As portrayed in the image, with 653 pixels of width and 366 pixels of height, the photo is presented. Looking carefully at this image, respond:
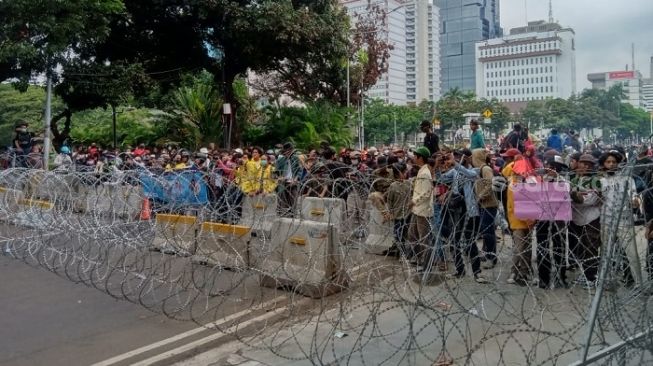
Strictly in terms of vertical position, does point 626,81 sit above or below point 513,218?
above

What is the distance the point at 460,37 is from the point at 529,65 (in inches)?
1146

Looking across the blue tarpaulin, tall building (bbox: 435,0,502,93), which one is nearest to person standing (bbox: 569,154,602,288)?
the blue tarpaulin

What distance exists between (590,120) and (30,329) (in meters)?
61.7

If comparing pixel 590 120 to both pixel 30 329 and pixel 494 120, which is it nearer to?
pixel 494 120

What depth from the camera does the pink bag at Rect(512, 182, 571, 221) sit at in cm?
595

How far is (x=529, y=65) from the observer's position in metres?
111

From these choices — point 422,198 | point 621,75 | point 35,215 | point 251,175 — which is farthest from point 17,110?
point 621,75

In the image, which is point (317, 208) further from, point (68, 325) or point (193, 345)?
point (68, 325)

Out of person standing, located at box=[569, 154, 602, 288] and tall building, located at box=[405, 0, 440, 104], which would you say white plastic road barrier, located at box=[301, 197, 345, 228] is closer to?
person standing, located at box=[569, 154, 602, 288]

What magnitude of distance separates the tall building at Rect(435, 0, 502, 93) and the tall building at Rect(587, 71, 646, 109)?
2548cm

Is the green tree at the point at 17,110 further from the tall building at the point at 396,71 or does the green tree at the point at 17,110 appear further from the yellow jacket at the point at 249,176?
the tall building at the point at 396,71

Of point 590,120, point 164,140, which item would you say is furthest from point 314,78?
point 590,120

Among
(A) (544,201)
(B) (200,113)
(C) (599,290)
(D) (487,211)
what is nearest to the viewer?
(C) (599,290)

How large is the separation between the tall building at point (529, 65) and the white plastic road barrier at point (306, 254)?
10366cm
